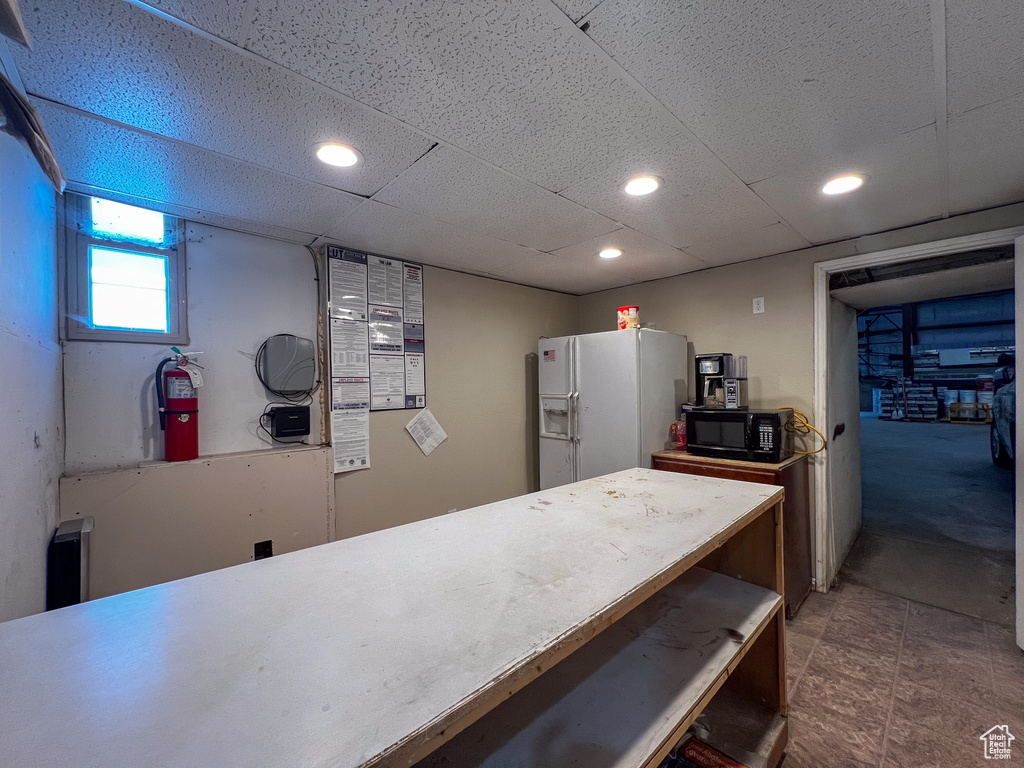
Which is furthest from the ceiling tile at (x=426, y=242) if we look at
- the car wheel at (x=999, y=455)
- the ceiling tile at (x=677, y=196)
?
the car wheel at (x=999, y=455)

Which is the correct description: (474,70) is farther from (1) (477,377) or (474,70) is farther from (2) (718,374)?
(2) (718,374)

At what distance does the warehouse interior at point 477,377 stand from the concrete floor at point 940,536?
5 cm

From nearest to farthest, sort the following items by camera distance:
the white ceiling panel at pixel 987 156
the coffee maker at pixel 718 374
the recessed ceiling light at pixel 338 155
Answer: the white ceiling panel at pixel 987 156 < the recessed ceiling light at pixel 338 155 < the coffee maker at pixel 718 374

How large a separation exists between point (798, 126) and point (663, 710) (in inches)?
69.9

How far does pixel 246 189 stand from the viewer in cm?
176

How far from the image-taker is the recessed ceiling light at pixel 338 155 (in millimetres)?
1474

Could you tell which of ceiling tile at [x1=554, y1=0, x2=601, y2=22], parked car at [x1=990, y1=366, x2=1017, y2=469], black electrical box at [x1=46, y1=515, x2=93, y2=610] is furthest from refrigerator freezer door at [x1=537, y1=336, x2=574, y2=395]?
parked car at [x1=990, y1=366, x2=1017, y2=469]

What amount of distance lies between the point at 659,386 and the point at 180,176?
2.79 m

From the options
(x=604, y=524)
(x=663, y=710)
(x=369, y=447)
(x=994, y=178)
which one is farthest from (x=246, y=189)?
(x=994, y=178)

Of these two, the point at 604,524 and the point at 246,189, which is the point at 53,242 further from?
the point at 604,524

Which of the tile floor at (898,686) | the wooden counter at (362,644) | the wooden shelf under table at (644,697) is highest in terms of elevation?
the wooden counter at (362,644)

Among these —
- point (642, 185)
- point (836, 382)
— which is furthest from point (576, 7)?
point (836, 382)

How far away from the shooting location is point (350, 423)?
2527 mm

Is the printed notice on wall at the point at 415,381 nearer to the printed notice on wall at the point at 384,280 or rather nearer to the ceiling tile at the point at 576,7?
the printed notice on wall at the point at 384,280
